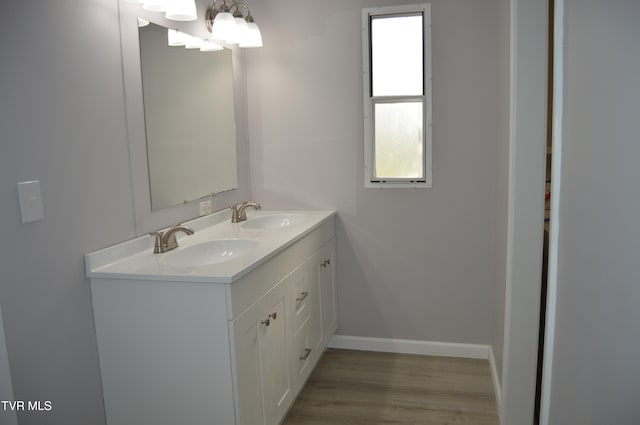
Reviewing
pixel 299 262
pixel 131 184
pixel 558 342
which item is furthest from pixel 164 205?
pixel 558 342

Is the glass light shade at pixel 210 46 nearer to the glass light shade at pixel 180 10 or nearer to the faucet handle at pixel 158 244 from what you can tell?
the glass light shade at pixel 180 10

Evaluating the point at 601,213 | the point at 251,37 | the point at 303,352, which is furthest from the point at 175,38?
the point at 601,213

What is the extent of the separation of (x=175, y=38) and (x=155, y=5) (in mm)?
343

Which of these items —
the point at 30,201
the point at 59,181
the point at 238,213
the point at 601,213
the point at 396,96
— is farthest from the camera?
the point at 396,96

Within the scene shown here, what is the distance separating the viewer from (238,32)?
2.78 metres

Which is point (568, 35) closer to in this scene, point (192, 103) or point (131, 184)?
point (131, 184)

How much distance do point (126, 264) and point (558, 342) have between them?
1553mm

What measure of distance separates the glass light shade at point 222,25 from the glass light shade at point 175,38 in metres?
0.20

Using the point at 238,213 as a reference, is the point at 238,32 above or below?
above

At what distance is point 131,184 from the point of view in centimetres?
217

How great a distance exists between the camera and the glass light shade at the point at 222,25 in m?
2.66

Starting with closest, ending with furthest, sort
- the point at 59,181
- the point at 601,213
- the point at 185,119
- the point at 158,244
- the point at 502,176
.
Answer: the point at 601,213, the point at 59,181, the point at 158,244, the point at 185,119, the point at 502,176

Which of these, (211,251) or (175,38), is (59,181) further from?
(175,38)

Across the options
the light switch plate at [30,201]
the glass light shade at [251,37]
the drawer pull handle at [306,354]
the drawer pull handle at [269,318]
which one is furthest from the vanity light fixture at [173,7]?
the drawer pull handle at [306,354]
